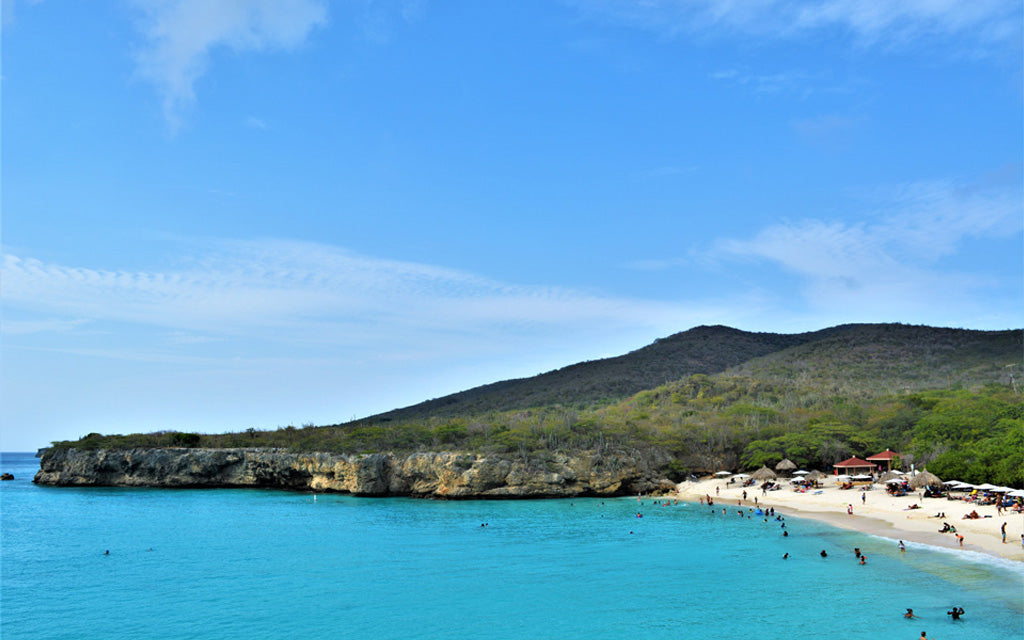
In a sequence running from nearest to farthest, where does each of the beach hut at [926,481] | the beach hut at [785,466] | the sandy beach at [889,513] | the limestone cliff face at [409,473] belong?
the sandy beach at [889,513]
the beach hut at [926,481]
the limestone cliff face at [409,473]
the beach hut at [785,466]

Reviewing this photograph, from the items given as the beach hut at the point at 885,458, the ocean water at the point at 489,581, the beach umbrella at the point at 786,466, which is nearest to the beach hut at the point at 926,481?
the beach hut at the point at 885,458

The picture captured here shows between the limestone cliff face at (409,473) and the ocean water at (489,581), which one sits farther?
the limestone cliff face at (409,473)

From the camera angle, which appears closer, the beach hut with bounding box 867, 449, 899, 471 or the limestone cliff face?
the beach hut with bounding box 867, 449, 899, 471

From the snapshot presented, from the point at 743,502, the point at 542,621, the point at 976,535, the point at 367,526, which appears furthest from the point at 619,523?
the point at 542,621

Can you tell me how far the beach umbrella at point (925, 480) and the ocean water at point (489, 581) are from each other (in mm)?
13331

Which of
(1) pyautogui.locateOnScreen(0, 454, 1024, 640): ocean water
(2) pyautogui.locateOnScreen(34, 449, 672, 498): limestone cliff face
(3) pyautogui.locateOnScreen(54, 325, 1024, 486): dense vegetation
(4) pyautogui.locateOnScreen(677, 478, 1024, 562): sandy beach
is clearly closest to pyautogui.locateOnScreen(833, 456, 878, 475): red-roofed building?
(4) pyautogui.locateOnScreen(677, 478, 1024, 562): sandy beach

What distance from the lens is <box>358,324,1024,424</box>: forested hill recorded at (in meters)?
123

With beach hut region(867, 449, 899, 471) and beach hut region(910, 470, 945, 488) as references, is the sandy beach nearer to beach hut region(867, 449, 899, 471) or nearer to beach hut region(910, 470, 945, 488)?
beach hut region(910, 470, 945, 488)

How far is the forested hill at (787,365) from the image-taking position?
123000 mm

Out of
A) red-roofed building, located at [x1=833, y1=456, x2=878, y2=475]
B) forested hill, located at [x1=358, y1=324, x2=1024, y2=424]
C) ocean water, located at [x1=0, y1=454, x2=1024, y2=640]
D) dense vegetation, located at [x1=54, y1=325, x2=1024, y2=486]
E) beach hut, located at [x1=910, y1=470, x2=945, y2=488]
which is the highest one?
forested hill, located at [x1=358, y1=324, x2=1024, y2=424]

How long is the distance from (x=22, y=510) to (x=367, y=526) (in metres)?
40.4

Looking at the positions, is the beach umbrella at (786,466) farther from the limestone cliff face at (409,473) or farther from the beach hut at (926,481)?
the beach hut at (926,481)

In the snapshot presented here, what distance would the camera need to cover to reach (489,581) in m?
32.2

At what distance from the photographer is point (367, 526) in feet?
166
